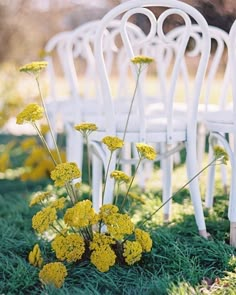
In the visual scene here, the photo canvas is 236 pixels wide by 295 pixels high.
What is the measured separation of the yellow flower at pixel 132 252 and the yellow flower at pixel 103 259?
0.19ft

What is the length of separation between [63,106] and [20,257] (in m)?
1.53

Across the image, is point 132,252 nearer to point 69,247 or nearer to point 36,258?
point 69,247

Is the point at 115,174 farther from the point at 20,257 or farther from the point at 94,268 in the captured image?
the point at 20,257

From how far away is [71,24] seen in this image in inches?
335

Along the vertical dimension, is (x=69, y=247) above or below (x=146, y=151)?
below

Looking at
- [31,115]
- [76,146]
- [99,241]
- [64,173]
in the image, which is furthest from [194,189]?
[76,146]

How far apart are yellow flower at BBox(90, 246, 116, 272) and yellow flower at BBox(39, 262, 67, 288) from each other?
0.36ft

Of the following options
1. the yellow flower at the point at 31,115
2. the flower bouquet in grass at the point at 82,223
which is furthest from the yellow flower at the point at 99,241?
the yellow flower at the point at 31,115

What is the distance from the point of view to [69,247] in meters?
2.01

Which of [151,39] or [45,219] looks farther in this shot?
[151,39]

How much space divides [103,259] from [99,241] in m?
0.08

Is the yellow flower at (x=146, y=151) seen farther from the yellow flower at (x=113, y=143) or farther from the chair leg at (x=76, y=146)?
the chair leg at (x=76, y=146)

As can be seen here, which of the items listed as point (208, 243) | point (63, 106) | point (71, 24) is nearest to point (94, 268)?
point (208, 243)

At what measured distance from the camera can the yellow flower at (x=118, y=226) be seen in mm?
1929
